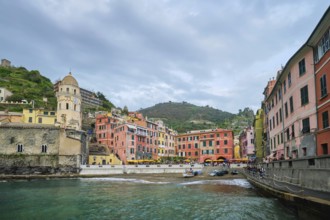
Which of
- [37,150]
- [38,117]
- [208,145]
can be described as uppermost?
[38,117]

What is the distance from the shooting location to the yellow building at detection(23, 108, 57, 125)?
257 feet

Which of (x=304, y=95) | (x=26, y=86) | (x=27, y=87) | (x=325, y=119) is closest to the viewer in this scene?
(x=325, y=119)

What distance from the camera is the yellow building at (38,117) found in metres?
78.2

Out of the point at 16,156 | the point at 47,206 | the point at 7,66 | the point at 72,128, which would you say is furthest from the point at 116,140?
the point at 7,66

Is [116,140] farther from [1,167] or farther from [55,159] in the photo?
[1,167]

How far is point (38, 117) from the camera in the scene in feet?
259

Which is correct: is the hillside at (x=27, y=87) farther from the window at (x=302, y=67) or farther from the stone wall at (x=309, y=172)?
the stone wall at (x=309, y=172)

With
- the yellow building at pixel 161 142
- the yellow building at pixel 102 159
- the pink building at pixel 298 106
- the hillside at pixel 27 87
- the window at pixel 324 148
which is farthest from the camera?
the hillside at pixel 27 87

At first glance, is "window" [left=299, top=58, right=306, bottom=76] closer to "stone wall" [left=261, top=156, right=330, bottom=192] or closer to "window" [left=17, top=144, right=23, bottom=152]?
"stone wall" [left=261, top=156, right=330, bottom=192]

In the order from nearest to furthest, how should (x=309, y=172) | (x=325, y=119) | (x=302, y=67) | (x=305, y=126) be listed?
(x=309, y=172)
(x=325, y=119)
(x=305, y=126)
(x=302, y=67)

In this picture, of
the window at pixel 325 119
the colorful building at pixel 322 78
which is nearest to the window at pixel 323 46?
the colorful building at pixel 322 78

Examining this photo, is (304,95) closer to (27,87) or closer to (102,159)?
(102,159)

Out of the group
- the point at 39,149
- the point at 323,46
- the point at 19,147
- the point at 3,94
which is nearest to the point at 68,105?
the point at 39,149

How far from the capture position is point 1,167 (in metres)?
62.2
